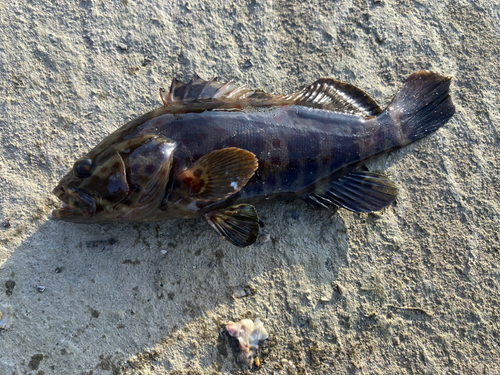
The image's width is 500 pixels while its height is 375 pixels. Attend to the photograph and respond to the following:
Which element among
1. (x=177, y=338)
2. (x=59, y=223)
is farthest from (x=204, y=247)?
(x=59, y=223)

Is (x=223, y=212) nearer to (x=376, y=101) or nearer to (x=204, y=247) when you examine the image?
(x=204, y=247)

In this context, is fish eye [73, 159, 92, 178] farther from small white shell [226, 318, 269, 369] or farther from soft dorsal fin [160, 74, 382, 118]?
small white shell [226, 318, 269, 369]

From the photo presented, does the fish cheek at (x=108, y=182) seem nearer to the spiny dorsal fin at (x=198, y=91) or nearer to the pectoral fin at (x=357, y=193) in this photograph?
the spiny dorsal fin at (x=198, y=91)

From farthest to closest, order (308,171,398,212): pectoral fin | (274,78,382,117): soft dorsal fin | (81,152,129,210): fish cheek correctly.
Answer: (274,78,382,117): soft dorsal fin < (308,171,398,212): pectoral fin < (81,152,129,210): fish cheek

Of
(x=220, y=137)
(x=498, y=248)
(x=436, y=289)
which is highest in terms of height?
(x=220, y=137)

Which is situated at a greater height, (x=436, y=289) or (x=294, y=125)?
(x=294, y=125)

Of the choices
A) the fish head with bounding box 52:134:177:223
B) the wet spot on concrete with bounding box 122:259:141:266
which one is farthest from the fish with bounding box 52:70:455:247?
the wet spot on concrete with bounding box 122:259:141:266
